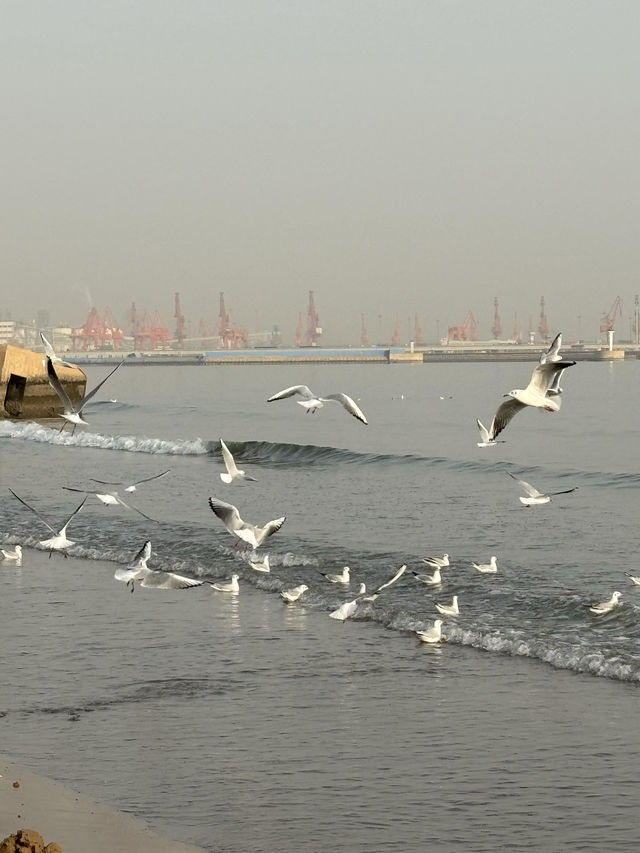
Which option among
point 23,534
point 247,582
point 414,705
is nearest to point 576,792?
point 414,705

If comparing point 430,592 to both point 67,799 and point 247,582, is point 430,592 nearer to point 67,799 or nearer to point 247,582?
point 247,582

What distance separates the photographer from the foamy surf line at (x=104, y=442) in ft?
135

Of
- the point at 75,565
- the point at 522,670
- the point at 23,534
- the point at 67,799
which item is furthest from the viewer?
the point at 23,534

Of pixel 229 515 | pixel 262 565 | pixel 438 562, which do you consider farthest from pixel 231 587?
pixel 438 562

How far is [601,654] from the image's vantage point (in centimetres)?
1176

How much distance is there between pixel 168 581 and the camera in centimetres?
1224

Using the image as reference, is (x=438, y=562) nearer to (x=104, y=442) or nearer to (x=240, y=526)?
(x=240, y=526)

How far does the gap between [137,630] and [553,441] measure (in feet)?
123

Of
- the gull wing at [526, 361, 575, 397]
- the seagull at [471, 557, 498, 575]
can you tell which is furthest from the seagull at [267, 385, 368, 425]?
the seagull at [471, 557, 498, 575]

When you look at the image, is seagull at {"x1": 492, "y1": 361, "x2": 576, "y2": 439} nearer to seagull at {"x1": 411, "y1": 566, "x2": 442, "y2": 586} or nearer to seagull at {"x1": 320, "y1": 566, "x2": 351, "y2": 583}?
seagull at {"x1": 411, "y1": 566, "x2": 442, "y2": 586}

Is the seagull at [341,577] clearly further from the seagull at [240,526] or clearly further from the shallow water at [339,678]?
the seagull at [240,526]

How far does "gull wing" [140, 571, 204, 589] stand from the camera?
1196 cm

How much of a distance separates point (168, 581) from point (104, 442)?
106 ft

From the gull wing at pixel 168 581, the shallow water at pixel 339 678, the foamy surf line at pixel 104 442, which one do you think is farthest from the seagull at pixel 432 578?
the foamy surf line at pixel 104 442
